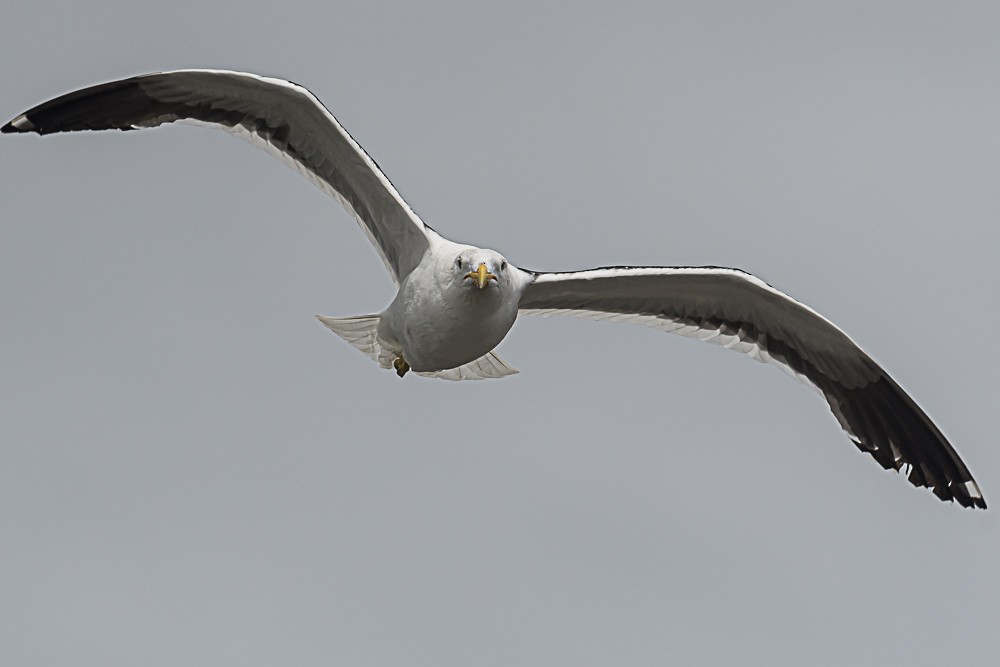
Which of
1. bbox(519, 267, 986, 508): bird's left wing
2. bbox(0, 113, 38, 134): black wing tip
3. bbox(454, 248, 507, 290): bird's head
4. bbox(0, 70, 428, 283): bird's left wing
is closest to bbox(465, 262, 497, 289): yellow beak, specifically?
bbox(454, 248, 507, 290): bird's head

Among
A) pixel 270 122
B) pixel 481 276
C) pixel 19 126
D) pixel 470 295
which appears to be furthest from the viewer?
A: pixel 270 122

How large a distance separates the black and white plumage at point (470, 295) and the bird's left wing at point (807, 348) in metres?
0.01

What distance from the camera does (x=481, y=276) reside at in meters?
10.6

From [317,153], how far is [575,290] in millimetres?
2306

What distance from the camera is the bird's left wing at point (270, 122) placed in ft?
38.2

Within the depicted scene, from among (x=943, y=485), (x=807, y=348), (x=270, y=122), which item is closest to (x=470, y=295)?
(x=270, y=122)

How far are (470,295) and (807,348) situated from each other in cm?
359

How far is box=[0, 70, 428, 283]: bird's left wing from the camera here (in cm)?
1166

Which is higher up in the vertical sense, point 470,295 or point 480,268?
point 480,268

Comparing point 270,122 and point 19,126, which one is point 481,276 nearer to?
point 270,122

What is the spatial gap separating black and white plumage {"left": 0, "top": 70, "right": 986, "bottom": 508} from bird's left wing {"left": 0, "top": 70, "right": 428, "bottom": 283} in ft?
0.03

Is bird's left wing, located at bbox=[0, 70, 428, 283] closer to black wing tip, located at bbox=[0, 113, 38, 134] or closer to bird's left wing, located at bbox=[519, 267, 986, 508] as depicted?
black wing tip, located at bbox=[0, 113, 38, 134]

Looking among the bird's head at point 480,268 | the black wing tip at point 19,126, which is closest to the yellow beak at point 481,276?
the bird's head at point 480,268

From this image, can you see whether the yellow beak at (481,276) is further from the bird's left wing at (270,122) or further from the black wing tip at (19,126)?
the black wing tip at (19,126)
